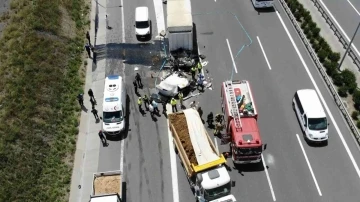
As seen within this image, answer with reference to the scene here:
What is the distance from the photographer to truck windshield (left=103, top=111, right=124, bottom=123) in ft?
110

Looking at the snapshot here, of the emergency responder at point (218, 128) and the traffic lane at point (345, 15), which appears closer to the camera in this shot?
the emergency responder at point (218, 128)

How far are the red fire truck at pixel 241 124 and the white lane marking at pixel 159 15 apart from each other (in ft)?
51.4

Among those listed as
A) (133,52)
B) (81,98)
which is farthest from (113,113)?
(133,52)

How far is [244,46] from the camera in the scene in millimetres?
41812

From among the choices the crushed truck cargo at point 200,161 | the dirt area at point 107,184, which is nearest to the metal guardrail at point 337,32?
the crushed truck cargo at point 200,161

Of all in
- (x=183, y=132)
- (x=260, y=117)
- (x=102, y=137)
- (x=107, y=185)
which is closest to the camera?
(x=107, y=185)

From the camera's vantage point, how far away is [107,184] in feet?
95.5

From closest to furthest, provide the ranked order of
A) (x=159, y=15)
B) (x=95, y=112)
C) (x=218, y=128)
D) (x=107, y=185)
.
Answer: (x=107, y=185), (x=218, y=128), (x=95, y=112), (x=159, y=15)

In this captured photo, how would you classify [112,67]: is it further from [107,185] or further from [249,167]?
[249,167]

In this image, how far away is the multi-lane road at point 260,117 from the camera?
29766 millimetres

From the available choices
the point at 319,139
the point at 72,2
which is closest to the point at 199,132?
the point at 319,139

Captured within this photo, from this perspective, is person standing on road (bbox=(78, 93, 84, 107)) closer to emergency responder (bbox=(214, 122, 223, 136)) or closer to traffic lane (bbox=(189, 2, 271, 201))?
traffic lane (bbox=(189, 2, 271, 201))

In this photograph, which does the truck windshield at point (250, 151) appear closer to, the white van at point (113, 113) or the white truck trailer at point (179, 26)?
the white van at point (113, 113)

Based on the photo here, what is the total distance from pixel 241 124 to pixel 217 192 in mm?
6254
